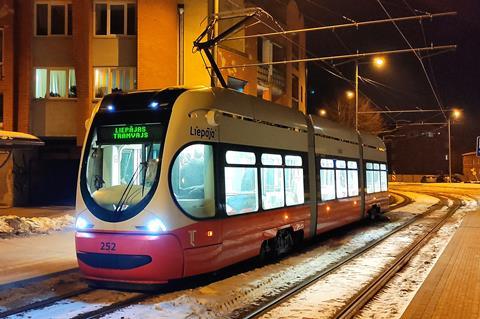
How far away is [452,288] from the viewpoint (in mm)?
8711

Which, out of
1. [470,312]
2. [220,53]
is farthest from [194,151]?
[220,53]

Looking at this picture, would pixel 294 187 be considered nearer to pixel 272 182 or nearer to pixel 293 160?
pixel 293 160

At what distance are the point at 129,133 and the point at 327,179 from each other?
685cm

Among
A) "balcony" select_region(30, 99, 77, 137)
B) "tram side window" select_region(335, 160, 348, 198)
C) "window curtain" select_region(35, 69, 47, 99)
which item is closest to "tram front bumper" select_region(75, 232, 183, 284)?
"tram side window" select_region(335, 160, 348, 198)

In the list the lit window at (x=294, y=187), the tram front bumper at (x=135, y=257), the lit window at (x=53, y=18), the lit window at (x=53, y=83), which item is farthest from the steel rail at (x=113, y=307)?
the lit window at (x=53, y=18)

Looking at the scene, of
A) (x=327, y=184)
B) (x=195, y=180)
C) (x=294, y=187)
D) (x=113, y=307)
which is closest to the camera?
(x=113, y=307)

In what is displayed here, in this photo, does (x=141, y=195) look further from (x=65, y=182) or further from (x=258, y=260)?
(x=65, y=182)

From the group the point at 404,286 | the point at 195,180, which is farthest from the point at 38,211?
the point at 404,286

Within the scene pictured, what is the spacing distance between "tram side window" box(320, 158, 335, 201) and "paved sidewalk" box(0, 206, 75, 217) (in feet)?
35.6

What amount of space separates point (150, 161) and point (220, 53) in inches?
721

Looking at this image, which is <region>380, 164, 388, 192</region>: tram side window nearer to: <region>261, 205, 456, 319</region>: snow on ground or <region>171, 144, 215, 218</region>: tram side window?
<region>261, 205, 456, 319</region>: snow on ground

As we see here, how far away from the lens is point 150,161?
8.34 metres

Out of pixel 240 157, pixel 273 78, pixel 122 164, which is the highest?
pixel 273 78

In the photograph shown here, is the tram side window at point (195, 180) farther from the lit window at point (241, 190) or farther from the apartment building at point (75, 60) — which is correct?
the apartment building at point (75, 60)
